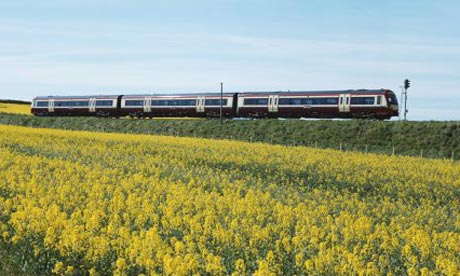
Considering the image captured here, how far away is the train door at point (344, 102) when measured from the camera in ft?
151

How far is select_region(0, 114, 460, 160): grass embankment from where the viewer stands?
42344 millimetres

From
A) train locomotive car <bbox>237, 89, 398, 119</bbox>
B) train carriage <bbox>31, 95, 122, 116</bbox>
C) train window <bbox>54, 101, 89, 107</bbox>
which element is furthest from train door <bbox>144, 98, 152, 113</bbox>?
train locomotive car <bbox>237, 89, 398, 119</bbox>

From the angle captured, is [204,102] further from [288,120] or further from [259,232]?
[259,232]

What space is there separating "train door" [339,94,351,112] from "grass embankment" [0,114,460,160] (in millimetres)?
1135

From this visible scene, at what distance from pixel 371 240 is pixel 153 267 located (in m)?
4.53

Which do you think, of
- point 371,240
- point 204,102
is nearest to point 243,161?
point 371,240

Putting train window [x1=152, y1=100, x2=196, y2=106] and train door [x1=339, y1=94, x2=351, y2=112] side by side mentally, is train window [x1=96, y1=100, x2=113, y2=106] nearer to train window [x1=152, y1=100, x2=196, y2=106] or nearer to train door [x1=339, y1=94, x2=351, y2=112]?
train window [x1=152, y1=100, x2=196, y2=106]

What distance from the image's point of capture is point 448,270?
8.53 m

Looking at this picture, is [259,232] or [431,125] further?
[431,125]

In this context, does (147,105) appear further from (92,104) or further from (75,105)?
(75,105)

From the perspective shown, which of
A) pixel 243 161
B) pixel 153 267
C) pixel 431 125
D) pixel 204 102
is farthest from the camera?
pixel 204 102

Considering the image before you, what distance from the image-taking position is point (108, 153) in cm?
2836

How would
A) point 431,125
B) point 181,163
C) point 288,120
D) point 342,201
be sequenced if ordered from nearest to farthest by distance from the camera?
point 342,201 → point 181,163 → point 431,125 → point 288,120

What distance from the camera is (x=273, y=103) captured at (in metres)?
50.6
